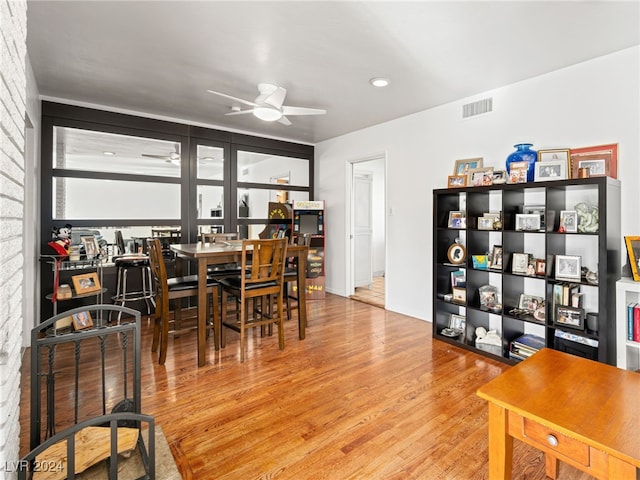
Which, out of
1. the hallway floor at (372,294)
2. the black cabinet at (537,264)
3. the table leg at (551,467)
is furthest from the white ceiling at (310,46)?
the hallway floor at (372,294)

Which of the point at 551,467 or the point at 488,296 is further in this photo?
the point at 488,296

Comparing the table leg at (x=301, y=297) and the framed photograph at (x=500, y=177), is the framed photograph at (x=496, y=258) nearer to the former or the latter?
the framed photograph at (x=500, y=177)

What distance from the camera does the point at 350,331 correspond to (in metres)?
3.64

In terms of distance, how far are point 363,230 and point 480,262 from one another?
10.5ft

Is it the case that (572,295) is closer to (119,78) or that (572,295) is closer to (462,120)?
(462,120)

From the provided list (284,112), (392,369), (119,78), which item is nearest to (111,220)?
(119,78)


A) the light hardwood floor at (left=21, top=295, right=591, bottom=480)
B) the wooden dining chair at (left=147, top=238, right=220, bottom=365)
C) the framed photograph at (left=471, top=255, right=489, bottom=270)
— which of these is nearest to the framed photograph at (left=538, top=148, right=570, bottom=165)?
the framed photograph at (left=471, top=255, right=489, bottom=270)

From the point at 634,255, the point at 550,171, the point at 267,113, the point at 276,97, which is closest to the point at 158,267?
the point at 267,113

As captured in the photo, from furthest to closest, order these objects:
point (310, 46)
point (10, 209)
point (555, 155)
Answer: point (555, 155)
point (310, 46)
point (10, 209)

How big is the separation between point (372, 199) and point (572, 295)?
171 inches

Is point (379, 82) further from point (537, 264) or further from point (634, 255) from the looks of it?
point (634, 255)

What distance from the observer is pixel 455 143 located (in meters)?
3.67

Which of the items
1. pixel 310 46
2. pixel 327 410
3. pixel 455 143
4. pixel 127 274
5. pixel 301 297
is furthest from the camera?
pixel 127 274

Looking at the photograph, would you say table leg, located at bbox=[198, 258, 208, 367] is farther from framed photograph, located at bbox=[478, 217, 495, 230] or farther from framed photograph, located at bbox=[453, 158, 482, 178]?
framed photograph, located at bbox=[453, 158, 482, 178]
